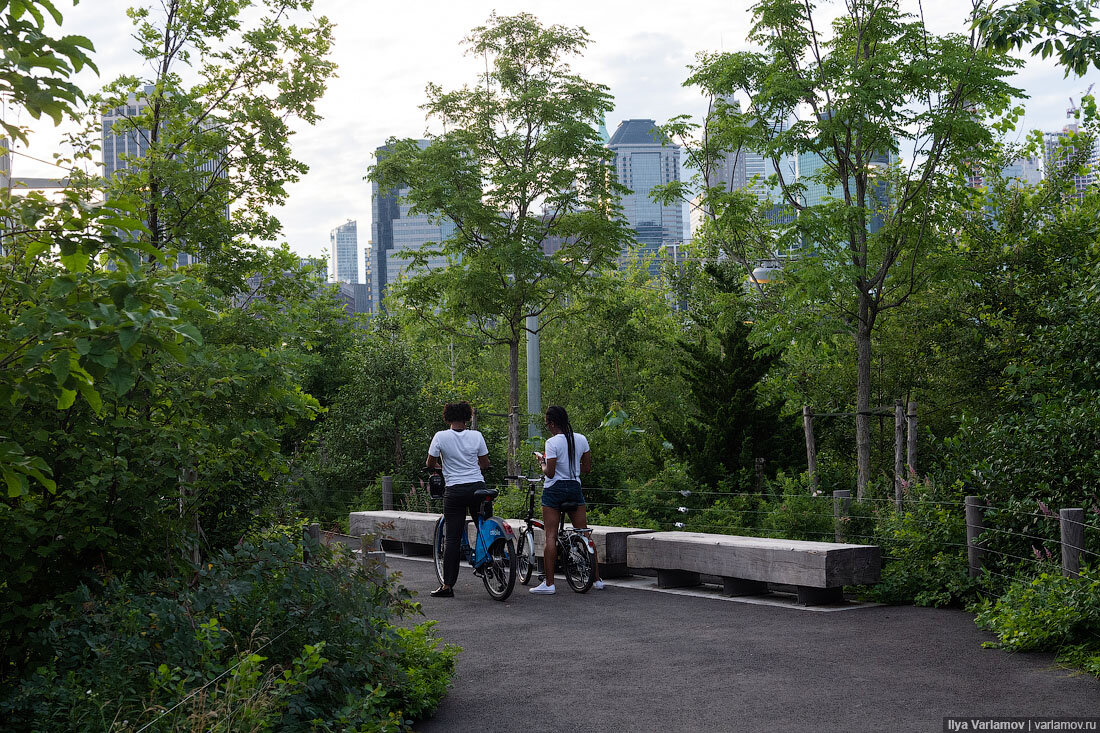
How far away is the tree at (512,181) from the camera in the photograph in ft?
51.7

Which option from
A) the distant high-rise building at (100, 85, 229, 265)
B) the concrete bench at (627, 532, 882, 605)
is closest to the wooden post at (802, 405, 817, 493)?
the concrete bench at (627, 532, 882, 605)

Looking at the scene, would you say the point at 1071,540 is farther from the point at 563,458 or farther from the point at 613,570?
the point at 613,570

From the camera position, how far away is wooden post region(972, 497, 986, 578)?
8703 mm

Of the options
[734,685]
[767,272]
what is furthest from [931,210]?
[734,685]

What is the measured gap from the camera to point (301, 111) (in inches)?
446

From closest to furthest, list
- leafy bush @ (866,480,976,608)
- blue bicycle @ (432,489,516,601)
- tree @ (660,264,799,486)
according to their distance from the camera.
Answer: leafy bush @ (866,480,976,608) < blue bicycle @ (432,489,516,601) < tree @ (660,264,799,486)

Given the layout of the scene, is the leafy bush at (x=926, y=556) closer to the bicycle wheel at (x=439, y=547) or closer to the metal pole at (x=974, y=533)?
the metal pole at (x=974, y=533)

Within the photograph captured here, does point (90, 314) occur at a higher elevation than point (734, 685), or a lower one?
higher

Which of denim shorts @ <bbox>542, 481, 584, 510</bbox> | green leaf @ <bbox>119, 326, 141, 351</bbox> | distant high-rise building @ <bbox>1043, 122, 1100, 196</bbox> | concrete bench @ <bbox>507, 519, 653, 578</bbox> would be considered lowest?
concrete bench @ <bbox>507, 519, 653, 578</bbox>

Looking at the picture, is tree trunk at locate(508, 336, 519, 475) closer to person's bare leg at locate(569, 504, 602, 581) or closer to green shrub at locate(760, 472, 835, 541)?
green shrub at locate(760, 472, 835, 541)

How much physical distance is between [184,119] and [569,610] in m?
6.28

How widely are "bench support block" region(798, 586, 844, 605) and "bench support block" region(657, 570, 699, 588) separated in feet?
5.50

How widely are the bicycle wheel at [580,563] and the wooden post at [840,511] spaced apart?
274cm

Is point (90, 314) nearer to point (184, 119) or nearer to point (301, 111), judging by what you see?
point (184, 119)
